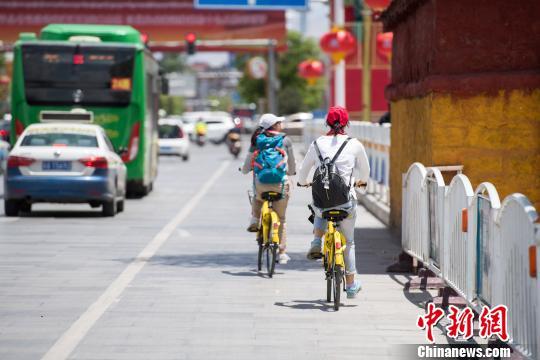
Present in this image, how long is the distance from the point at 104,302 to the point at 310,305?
169 cm

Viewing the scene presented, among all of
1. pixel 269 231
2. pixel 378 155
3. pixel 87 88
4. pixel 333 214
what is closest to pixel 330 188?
pixel 333 214

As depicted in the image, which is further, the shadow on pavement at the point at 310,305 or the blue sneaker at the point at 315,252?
the blue sneaker at the point at 315,252

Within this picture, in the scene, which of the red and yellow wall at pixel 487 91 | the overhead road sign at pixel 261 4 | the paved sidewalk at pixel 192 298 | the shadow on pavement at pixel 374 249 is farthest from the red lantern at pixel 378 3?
the overhead road sign at pixel 261 4

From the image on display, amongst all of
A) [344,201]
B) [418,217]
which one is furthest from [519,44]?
[344,201]

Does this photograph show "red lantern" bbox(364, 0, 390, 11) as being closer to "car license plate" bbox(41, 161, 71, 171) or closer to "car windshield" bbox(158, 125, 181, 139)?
"car license plate" bbox(41, 161, 71, 171)

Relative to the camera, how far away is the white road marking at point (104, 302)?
10.1 meters

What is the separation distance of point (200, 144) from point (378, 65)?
1046cm

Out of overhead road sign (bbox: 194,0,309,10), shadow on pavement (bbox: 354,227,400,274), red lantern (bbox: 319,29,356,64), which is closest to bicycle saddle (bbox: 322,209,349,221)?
shadow on pavement (bbox: 354,227,400,274)

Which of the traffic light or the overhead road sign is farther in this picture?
the traffic light

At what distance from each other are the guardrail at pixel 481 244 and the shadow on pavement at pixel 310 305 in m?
0.96

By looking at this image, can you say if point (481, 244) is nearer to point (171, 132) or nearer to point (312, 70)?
point (171, 132)

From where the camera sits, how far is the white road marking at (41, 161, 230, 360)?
1006 centimetres

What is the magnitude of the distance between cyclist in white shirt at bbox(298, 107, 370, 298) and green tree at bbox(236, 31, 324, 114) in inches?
4505

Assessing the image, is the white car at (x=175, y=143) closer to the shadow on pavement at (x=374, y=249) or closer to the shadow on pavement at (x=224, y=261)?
the shadow on pavement at (x=374, y=249)
